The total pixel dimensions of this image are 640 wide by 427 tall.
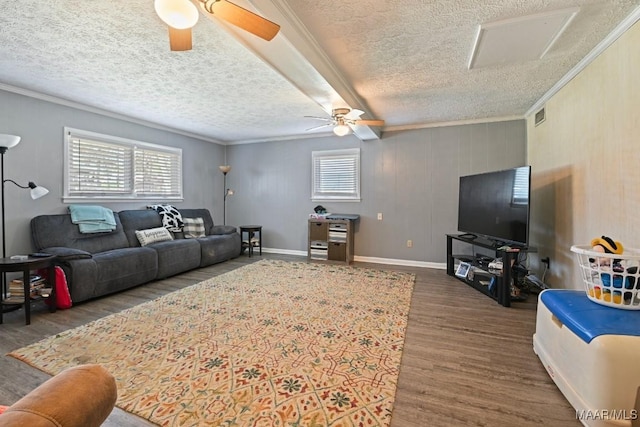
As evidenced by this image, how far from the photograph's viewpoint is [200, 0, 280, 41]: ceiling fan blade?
55.8 inches

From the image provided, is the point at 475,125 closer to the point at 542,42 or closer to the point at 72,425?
the point at 542,42

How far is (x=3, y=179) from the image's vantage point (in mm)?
3115

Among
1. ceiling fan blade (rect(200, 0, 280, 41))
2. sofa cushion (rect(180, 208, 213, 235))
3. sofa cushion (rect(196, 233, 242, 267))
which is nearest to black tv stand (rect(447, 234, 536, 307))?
ceiling fan blade (rect(200, 0, 280, 41))

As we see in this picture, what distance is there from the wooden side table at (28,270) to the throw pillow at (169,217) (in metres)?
1.86

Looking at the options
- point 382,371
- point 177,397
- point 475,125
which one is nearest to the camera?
point 177,397

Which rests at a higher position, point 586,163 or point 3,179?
point 586,163

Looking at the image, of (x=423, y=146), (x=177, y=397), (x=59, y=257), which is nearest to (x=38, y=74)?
(x=59, y=257)

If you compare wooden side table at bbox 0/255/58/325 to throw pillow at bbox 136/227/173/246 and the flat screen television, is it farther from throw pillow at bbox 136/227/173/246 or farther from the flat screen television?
the flat screen television

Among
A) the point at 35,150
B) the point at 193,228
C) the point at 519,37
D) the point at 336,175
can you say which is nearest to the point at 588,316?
the point at 519,37

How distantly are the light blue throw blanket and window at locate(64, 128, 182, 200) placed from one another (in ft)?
0.87

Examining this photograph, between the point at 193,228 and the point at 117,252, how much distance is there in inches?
59.5

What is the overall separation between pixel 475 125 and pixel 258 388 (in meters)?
4.78

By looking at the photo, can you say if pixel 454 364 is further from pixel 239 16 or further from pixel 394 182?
pixel 394 182

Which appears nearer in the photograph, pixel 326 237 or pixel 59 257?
pixel 59 257
